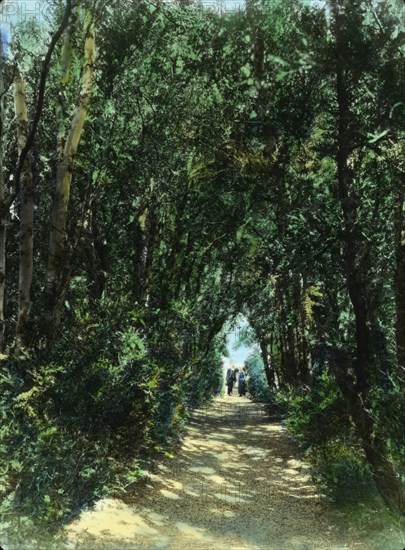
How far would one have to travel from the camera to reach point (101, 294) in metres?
10.2

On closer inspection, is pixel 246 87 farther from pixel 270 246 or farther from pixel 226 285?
pixel 226 285

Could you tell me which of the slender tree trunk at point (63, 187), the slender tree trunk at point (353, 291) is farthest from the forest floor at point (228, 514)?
the slender tree trunk at point (63, 187)

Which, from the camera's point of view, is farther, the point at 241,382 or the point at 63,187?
the point at 241,382

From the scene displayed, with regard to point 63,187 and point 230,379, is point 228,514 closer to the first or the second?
point 63,187

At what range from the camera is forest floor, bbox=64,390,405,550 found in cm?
588

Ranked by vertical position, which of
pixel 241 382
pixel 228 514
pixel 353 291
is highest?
pixel 353 291

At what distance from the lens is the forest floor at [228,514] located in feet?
19.3

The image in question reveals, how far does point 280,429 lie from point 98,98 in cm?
1145

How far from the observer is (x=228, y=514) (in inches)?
301

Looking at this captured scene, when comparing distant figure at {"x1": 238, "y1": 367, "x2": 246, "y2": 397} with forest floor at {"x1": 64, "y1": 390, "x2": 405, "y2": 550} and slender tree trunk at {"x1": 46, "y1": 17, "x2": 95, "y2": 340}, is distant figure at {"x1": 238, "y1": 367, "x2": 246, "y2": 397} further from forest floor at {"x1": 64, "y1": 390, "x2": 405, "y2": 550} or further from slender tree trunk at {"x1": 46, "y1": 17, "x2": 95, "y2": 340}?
slender tree trunk at {"x1": 46, "y1": 17, "x2": 95, "y2": 340}

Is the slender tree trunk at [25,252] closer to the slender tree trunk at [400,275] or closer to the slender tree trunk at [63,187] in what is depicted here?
the slender tree trunk at [63,187]

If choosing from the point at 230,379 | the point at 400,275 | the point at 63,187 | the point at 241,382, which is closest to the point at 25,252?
the point at 63,187

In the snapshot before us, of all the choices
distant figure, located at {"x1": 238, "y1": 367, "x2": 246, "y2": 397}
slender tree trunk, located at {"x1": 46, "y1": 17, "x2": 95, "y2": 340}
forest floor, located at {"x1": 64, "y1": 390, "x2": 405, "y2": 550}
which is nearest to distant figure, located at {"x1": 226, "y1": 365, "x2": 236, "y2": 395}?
distant figure, located at {"x1": 238, "y1": 367, "x2": 246, "y2": 397}

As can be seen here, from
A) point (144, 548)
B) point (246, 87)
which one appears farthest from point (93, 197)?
point (144, 548)
